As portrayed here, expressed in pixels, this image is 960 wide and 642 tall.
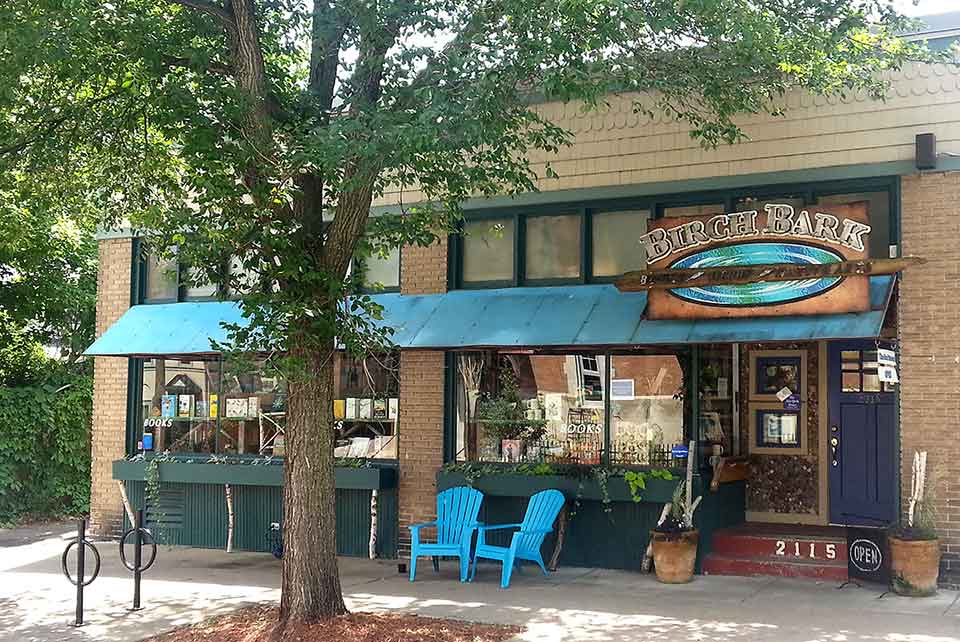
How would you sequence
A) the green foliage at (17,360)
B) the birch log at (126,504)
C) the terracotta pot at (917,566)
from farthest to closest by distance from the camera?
the green foliage at (17,360) → the birch log at (126,504) → the terracotta pot at (917,566)

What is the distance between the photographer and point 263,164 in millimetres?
9148

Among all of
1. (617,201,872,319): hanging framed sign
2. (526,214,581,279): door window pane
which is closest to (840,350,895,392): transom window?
(617,201,872,319): hanging framed sign

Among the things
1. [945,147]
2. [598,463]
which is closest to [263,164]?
[598,463]

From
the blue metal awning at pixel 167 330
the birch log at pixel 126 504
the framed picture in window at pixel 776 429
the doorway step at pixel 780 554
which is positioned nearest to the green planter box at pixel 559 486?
the doorway step at pixel 780 554

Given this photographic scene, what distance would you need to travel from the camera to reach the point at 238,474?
13836 millimetres

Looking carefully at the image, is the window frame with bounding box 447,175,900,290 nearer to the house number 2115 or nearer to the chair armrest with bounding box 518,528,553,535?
the chair armrest with bounding box 518,528,553,535

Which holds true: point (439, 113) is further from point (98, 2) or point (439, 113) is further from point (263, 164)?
point (98, 2)

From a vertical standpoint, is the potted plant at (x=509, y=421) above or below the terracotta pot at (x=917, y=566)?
above

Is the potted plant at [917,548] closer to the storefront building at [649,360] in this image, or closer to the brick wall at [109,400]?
the storefront building at [649,360]

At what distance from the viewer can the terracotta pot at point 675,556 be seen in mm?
11219

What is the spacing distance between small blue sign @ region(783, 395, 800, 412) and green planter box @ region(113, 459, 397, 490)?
4.70 meters

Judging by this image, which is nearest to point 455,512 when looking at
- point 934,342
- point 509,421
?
point 509,421

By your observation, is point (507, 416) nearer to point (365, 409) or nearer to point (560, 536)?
point (560, 536)

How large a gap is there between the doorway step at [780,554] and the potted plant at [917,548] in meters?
0.93
